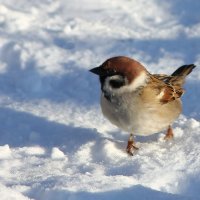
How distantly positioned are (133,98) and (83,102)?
45.4 inches

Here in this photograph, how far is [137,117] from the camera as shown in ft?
16.0

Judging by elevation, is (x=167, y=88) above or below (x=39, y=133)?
above

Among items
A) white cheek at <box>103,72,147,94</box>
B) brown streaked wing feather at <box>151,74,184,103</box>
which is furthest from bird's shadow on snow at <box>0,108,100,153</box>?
brown streaked wing feather at <box>151,74,184,103</box>

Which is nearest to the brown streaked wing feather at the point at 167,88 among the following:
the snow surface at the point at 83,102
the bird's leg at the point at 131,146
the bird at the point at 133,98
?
the bird at the point at 133,98

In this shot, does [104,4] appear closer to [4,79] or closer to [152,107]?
[4,79]

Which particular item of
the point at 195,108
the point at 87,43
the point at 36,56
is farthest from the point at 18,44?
the point at 195,108

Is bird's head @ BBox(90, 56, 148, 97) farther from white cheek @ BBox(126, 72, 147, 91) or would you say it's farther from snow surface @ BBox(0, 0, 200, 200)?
snow surface @ BBox(0, 0, 200, 200)

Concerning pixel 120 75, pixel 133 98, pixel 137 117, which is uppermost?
pixel 120 75

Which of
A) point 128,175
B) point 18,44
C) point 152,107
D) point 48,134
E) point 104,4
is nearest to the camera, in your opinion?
point 128,175

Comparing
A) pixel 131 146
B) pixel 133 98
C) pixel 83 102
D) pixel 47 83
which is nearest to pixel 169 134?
pixel 131 146

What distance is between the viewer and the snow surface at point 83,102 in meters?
4.35

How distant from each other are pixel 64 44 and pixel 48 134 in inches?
70.2

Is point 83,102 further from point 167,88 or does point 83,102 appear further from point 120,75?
point 120,75

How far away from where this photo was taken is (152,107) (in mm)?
4945
